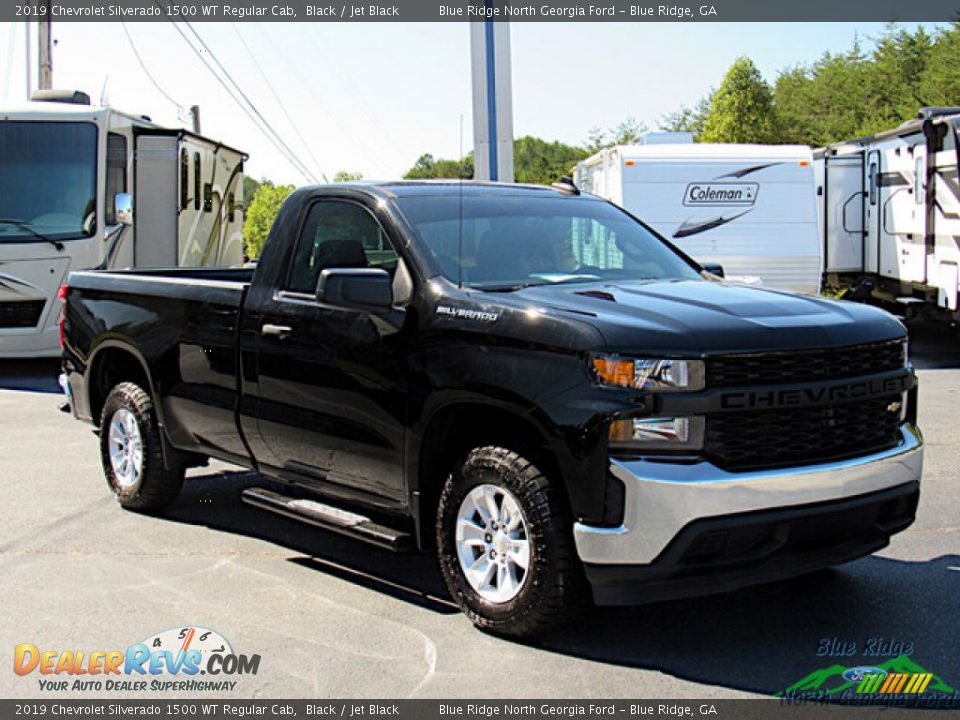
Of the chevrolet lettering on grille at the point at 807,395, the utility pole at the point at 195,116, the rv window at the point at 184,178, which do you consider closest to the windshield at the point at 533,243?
the chevrolet lettering on grille at the point at 807,395

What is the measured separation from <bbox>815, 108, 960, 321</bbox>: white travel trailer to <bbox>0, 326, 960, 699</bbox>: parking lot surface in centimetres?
839

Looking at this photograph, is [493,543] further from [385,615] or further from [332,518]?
[332,518]

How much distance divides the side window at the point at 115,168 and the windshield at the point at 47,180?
0.89 ft

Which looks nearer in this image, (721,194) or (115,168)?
(115,168)

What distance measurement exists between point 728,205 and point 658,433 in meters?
12.0

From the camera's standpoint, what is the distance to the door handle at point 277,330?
5.85m

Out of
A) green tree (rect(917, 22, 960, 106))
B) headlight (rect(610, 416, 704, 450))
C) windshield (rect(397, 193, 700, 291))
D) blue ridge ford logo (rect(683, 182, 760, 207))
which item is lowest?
headlight (rect(610, 416, 704, 450))

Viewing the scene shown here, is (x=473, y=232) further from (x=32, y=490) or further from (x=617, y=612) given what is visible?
(x=32, y=490)

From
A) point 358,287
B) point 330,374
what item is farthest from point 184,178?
point 358,287

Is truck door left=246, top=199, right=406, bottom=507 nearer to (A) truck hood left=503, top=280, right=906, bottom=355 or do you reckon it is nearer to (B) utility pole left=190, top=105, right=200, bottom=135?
(A) truck hood left=503, top=280, right=906, bottom=355

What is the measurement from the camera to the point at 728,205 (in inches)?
622

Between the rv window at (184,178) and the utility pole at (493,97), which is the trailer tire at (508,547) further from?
the rv window at (184,178)

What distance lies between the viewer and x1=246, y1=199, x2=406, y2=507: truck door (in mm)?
5340

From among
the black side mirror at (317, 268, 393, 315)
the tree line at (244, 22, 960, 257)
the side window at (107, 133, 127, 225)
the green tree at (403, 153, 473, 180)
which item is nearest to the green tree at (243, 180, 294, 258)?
the tree line at (244, 22, 960, 257)
